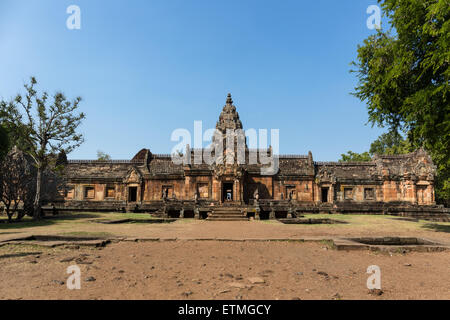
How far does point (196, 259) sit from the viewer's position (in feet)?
20.1

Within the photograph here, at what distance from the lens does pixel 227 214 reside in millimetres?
21016

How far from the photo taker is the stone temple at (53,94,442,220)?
2570 centimetres

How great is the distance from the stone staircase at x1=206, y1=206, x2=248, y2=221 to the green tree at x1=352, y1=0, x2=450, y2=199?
38.0ft

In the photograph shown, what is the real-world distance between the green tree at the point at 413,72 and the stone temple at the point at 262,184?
14123 millimetres

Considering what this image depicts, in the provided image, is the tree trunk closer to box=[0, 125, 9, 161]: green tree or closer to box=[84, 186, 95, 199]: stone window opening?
box=[0, 125, 9, 161]: green tree

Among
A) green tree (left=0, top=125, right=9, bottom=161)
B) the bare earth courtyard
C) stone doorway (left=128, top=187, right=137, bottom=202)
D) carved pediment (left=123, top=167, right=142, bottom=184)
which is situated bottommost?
the bare earth courtyard

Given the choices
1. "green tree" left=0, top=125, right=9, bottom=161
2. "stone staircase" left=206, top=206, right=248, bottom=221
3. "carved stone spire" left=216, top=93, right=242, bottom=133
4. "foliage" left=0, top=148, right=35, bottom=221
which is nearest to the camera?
"foliage" left=0, top=148, right=35, bottom=221

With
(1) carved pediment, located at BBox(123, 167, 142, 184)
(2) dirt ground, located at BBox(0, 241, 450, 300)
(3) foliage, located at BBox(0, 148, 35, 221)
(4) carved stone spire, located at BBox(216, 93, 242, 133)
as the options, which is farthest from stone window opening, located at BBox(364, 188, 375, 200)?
(3) foliage, located at BBox(0, 148, 35, 221)

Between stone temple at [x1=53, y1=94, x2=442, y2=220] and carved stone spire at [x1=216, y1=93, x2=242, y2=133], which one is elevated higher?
carved stone spire at [x1=216, y1=93, x2=242, y2=133]

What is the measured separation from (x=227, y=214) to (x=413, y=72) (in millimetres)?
14930

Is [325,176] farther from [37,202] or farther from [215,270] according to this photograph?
[37,202]

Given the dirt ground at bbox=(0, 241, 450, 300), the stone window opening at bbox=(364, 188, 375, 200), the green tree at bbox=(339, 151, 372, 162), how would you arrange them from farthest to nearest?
the green tree at bbox=(339, 151, 372, 162) → the stone window opening at bbox=(364, 188, 375, 200) → the dirt ground at bbox=(0, 241, 450, 300)

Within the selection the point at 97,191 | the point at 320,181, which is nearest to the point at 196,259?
the point at 320,181
